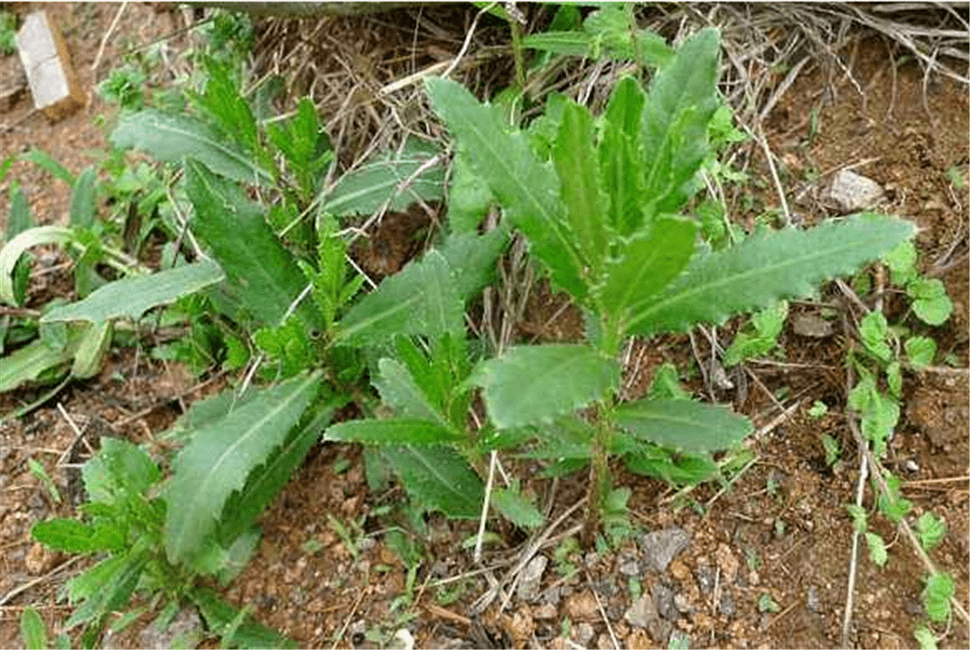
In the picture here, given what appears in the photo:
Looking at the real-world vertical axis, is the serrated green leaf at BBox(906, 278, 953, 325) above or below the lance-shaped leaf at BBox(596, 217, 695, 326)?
below

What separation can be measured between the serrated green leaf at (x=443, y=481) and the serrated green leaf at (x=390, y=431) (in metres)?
0.21

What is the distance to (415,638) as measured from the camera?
1.94 metres

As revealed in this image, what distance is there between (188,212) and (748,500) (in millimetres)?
1208

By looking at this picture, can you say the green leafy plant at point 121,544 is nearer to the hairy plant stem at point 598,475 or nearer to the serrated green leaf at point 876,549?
the hairy plant stem at point 598,475

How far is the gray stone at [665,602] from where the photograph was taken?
1.85 metres

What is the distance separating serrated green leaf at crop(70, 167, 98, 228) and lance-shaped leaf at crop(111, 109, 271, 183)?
0.30 meters

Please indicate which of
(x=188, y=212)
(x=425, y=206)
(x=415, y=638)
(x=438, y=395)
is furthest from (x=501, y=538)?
(x=188, y=212)

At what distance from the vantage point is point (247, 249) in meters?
2.01

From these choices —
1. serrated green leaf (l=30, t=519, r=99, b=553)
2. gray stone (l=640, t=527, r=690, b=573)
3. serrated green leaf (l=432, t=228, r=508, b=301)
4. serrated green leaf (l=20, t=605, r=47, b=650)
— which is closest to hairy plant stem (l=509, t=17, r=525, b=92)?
serrated green leaf (l=432, t=228, r=508, b=301)

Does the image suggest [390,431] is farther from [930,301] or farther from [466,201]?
[930,301]

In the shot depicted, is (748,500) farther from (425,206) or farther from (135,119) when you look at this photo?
(135,119)

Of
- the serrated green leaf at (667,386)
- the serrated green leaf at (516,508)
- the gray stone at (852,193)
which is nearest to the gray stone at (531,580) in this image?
the serrated green leaf at (516,508)

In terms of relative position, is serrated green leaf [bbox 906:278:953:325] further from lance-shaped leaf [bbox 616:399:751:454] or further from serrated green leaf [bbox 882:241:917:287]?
lance-shaped leaf [bbox 616:399:751:454]

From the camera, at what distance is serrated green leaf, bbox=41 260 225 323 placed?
2.02 meters
